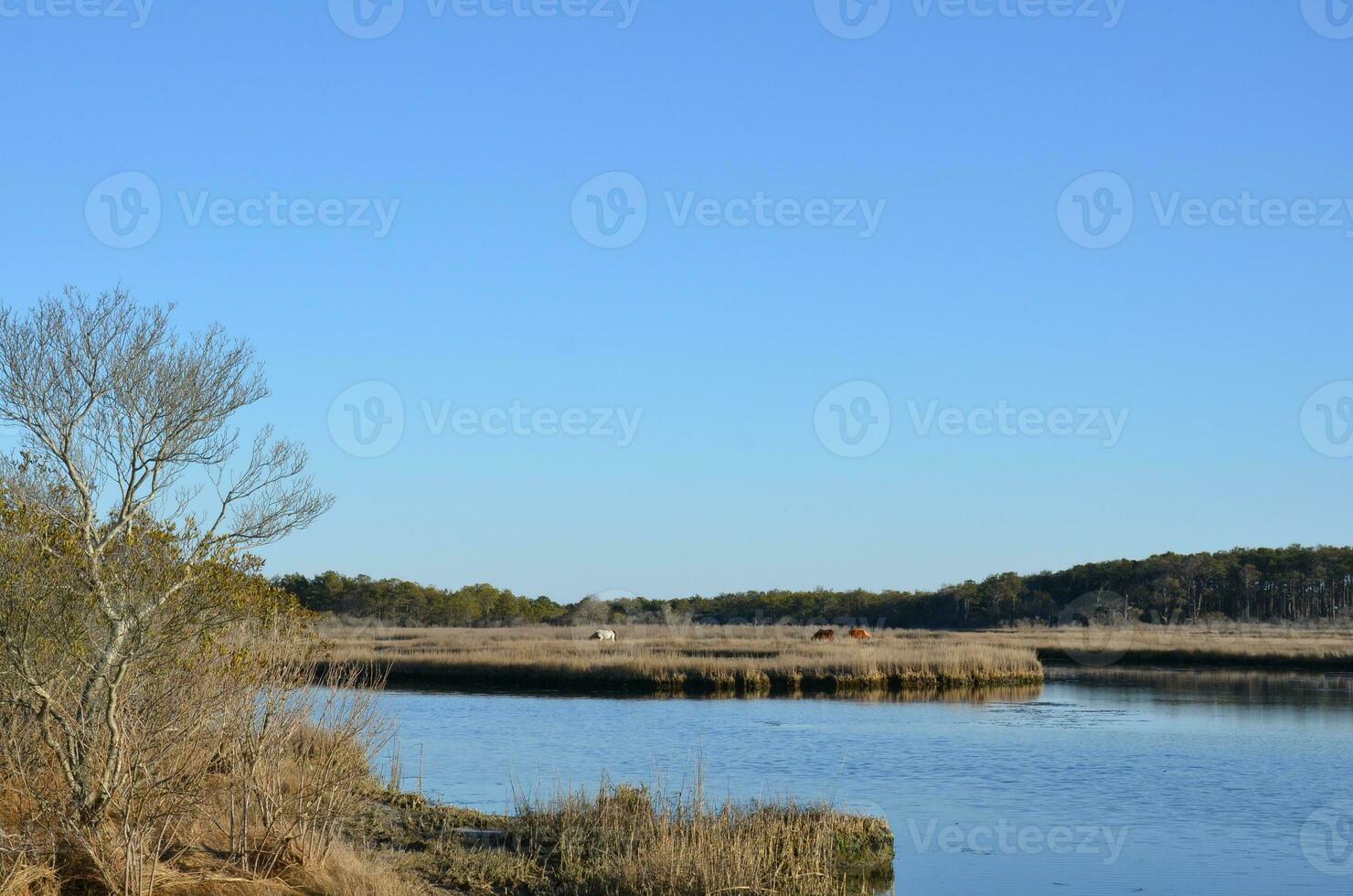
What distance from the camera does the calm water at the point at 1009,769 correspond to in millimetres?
15242

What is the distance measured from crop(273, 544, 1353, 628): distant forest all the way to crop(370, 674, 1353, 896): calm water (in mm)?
53713

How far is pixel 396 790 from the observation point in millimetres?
17062

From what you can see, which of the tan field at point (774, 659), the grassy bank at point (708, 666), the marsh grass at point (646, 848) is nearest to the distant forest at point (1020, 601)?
the tan field at point (774, 659)

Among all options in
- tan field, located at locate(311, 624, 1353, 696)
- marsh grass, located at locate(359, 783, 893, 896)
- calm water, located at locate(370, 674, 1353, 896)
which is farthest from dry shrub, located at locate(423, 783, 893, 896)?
tan field, located at locate(311, 624, 1353, 696)

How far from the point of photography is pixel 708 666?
39.1m

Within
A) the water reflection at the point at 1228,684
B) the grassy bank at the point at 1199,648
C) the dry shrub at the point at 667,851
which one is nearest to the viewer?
the dry shrub at the point at 667,851

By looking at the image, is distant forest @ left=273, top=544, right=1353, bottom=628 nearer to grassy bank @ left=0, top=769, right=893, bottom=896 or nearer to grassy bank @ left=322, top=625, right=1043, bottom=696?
grassy bank @ left=322, top=625, right=1043, bottom=696

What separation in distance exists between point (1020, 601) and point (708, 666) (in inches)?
2773

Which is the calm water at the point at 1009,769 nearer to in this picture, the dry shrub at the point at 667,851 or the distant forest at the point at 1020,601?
the dry shrub at the point at 667,851

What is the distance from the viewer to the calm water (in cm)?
1524

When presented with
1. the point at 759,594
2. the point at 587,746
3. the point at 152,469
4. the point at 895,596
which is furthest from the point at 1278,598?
the point at 152,469

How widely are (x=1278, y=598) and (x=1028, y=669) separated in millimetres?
60381

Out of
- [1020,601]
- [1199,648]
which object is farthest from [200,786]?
[1020,601]

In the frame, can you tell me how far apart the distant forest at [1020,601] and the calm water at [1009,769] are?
176 ft
